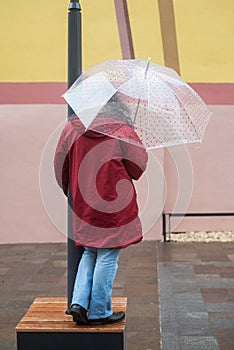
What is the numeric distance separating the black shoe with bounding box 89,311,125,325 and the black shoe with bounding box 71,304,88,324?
0.19 feet

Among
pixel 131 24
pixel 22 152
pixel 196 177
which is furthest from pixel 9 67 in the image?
pixel 196 177

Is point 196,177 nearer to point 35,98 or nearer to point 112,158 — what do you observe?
point 35,98

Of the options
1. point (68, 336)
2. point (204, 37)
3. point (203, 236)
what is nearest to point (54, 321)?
point (68, 336)

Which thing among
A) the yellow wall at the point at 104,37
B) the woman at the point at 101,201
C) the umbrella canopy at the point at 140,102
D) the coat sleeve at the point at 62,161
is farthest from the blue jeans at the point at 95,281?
the yellow wall at the point at 104,37

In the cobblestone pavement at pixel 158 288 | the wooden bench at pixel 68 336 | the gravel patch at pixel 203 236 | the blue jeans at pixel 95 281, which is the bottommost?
the gravel patch at pixel 203 236

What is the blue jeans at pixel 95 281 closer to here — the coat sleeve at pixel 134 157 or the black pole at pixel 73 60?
the black pole at pixel 73 60

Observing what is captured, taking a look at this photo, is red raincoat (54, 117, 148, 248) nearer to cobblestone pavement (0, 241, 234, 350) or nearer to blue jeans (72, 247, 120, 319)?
blue jeans (72, 247, 120, 319)

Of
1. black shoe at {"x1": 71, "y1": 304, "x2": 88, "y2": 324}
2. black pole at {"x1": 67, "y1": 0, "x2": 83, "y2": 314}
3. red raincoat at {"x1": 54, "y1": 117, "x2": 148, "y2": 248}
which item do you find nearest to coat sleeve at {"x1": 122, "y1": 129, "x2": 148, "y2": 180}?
red raincoat at {"x1": 54, "y1": 117, "x2": 148, "y2": 248}

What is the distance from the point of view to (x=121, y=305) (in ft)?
15.5

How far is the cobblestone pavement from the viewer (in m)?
5.44

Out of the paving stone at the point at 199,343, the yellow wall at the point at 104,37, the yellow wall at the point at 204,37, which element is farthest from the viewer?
the yellow wall at the point at 204,37

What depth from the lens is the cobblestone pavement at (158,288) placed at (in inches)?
214

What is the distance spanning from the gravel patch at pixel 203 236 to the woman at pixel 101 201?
6122 millimetres

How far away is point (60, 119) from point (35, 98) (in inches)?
18.9
